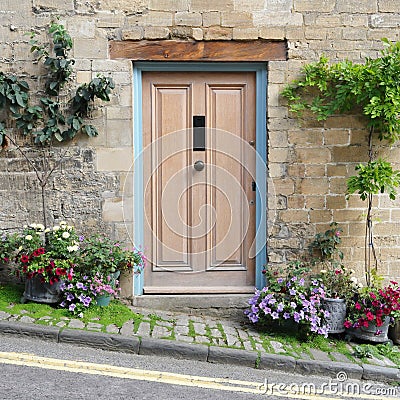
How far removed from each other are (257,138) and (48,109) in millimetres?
2297

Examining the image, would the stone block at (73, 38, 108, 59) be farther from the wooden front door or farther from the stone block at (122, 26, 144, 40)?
the wooden front door

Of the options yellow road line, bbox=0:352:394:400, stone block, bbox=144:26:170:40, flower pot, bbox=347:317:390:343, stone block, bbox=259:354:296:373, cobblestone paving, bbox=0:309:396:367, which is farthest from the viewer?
stone block, bbox=144:26:170:40

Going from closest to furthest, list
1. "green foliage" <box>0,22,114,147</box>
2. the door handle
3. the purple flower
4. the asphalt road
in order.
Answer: the asphalt road → the purple flower → "green foliage" <box>0,22,114,147</box> → the door handle

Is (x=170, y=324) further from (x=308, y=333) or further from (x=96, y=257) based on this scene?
(x=308, y=333)

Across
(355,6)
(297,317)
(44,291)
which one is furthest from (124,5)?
(297,317)

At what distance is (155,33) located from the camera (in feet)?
18.8

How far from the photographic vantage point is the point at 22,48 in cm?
581

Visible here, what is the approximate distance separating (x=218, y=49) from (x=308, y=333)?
10.1 ft

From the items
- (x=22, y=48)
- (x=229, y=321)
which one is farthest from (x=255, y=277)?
(x=22, y=48)

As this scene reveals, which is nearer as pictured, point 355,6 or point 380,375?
point 380,375

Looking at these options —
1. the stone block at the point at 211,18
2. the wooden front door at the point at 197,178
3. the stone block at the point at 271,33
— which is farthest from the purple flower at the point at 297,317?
the stone block at the point at 211,18

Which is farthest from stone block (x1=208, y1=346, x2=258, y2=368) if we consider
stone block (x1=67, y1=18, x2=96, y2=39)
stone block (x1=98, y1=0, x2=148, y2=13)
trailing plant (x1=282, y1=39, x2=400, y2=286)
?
stone block (x1=98, y1=0, x2=148, y2=13)

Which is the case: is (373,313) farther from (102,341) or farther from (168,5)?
(168,5)

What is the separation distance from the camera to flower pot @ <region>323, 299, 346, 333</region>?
5398 millimetres
